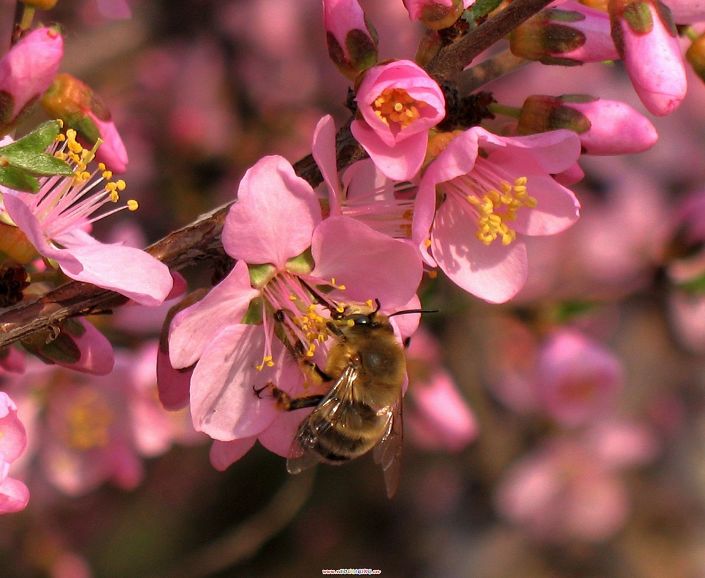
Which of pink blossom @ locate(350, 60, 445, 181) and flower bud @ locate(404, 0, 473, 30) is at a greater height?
flower bud @ locate(404, 0, 473, 30)

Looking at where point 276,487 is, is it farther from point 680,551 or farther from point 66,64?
point 680,551

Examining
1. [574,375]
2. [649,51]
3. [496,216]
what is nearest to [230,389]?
[496,216]

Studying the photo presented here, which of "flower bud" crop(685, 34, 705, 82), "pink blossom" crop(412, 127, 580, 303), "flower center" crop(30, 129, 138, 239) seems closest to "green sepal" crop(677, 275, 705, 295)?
"flower bud" crop(685, 34, 705, 82)

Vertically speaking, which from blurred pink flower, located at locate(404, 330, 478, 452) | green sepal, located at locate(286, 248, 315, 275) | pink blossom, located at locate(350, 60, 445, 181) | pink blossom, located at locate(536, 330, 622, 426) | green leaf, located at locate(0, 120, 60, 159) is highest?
green leaf, located at locate(0, 120, 60, 159)

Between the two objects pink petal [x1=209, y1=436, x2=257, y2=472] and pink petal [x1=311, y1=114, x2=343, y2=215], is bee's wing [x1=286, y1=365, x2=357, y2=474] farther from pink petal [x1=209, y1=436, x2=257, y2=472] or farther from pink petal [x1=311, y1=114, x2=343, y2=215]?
pink petal [x1=311, y1=114, x2=343, y2=215]

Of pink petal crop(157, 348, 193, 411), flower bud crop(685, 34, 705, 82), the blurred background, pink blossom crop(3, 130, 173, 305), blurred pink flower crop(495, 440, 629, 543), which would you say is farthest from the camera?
blurred pink flower crop(495, 440, 629, 543)

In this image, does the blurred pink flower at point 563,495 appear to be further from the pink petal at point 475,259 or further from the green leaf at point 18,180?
the green leaf at point 18,180

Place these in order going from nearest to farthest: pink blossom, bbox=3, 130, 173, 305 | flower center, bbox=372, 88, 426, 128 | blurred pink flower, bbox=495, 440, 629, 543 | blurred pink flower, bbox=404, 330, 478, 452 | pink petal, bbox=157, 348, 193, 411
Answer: pink blossom, bbox=3, 130, 173, 305 < flower center, bbox=372, 88, 426, 128 < pink petal, bbox=157, 348, 193, 411 < blurred pink flower, bbox=404, 330, 478, 452 < blurred pink flower, bbox=495, 440, 629, 543

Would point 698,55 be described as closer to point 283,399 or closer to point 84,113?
point 283,399
